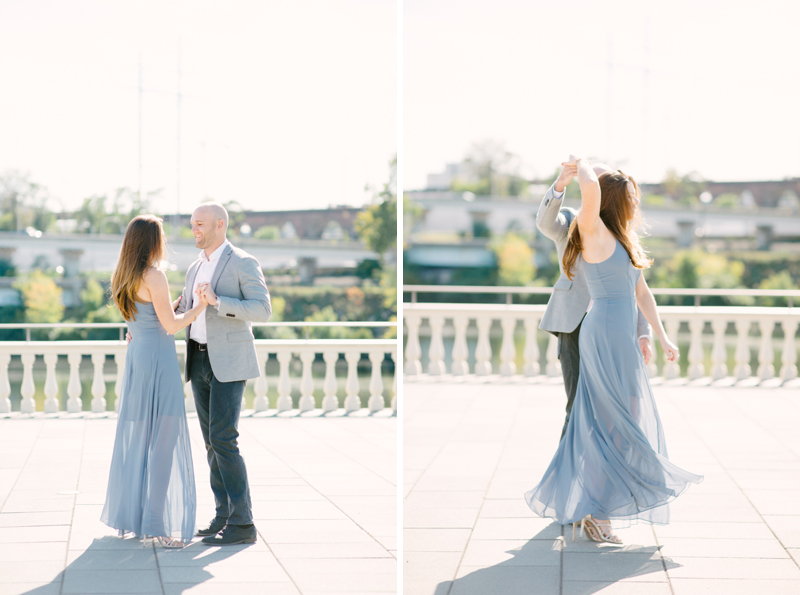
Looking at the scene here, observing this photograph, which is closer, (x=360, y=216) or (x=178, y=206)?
(x=178, y=206)

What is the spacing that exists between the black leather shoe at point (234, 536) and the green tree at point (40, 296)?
38514 millimetres

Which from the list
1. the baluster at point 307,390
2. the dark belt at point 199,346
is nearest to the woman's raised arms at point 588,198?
the dark belt at point 199,346

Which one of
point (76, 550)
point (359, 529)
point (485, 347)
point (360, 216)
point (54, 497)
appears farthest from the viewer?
point (360, 216)

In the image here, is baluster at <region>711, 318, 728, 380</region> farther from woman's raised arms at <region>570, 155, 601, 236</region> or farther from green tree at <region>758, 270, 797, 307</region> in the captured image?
green tree at <region>758, 270, 797, 307</region>

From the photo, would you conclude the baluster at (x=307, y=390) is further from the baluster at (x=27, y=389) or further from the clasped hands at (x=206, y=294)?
the clasped hands at (x=206, y=294)

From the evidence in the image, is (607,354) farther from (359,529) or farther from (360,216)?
(360,216)

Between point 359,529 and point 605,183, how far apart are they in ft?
6.24

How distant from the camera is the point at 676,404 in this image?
6746 millimetres

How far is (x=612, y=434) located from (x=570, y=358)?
488 mm

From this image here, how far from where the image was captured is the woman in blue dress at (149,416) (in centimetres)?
330

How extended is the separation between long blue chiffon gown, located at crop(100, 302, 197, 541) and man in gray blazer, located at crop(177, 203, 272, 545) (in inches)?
4.9

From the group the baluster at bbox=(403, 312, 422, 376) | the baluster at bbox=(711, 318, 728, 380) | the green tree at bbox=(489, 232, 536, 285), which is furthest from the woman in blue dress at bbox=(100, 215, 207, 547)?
the green tree at bbox=(489, 232, 536, 285)

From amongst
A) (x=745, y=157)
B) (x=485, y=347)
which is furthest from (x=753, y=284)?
(x=485, y=347)

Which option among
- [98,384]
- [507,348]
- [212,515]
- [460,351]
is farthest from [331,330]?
[212,515]
